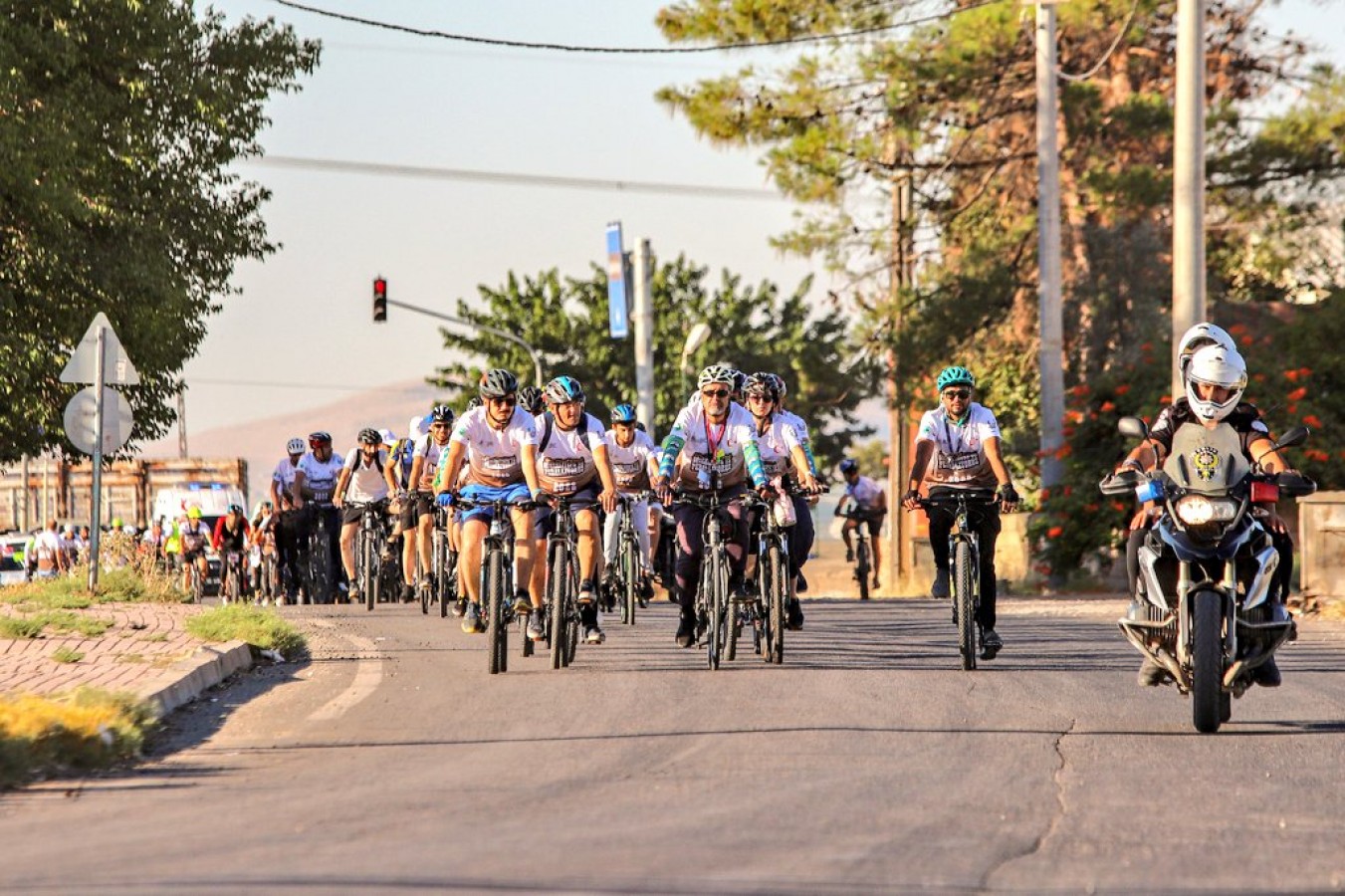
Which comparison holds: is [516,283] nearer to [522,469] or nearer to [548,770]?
[522,469]

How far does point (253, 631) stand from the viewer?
15.8 meters

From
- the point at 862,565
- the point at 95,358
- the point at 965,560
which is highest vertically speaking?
the point at 95,358

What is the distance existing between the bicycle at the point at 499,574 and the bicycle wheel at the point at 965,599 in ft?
8.56

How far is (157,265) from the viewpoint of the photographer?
102ft

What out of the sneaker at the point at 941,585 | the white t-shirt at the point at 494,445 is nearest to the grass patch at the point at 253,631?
the white t-shirt at the point at 494,445

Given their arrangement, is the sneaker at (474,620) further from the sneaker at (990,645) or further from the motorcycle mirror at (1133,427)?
the motorcycle mirror at (1133,427)

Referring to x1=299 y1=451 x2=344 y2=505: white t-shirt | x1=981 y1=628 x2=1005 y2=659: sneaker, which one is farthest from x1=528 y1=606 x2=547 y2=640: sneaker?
x1=299 y1=451 x2=344 y2=505: white t-shirt

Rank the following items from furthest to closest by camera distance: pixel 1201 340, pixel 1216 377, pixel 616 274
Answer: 1. pixel 616 274
2. pixel 1201 340
3. pixel 1216 377

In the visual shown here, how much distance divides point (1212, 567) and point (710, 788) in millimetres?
2965

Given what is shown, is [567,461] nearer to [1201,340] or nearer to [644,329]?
[1201,340]

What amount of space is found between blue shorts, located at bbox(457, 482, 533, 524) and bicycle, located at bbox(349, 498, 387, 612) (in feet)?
25.8

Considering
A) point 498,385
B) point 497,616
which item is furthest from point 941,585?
point 498,385

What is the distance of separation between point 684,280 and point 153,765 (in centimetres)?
6468

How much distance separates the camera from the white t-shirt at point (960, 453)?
1406 centimetres
